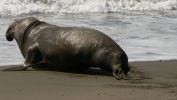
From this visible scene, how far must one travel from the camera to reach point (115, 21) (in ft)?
45.1

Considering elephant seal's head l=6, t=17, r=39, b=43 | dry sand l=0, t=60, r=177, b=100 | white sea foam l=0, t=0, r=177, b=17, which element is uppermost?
elephant seal's head l=6, t=17, r=39, b=43

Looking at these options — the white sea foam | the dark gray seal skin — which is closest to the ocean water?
the white sea foam

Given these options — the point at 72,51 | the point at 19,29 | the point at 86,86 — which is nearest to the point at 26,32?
the point at 19,29

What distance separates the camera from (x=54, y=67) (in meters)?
7.09

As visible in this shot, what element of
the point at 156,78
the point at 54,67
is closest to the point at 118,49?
the point at 156,78

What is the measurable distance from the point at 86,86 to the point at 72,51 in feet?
4.38

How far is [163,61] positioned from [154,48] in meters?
1.37

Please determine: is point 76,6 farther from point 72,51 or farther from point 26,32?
point 72,51

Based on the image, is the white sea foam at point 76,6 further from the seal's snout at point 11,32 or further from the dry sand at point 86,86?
the dry sand at point 86,86

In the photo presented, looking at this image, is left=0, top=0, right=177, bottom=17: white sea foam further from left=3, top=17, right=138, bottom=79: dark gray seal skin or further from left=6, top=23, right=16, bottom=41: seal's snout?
left=3, top=17, right=138, bottom=79: dark gray seal skin

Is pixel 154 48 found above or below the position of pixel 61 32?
below

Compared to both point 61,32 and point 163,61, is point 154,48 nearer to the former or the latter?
point 163,61

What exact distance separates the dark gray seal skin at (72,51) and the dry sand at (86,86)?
0.18 meters

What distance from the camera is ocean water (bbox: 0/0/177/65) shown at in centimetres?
883
